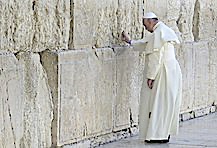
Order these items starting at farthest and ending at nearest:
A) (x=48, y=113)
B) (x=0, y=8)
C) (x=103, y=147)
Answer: (x=103, y=147)
(x=48, y=113)
(x=0, y=8)

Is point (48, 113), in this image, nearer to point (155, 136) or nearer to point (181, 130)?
point (155, 136)

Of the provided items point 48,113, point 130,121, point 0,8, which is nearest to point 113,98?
point 130,121

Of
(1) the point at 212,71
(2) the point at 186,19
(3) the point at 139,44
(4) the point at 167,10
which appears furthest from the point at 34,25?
(1) the point at 212,71

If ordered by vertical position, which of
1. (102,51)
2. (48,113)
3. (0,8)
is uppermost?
(0,8)

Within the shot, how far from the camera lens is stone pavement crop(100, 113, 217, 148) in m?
9.15

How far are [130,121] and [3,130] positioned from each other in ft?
9.74

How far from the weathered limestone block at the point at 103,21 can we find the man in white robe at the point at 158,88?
1.22ft

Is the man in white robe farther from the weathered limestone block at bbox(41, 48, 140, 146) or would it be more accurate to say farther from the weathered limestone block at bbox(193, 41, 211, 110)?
the weathered limestone block at bbox(193, 41, 211, 110)

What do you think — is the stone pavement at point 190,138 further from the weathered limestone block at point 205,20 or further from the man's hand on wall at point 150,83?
the weathered limestone block at point 205,20

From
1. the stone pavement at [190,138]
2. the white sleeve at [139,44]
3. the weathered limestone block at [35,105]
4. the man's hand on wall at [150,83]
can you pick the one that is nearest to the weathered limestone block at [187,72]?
the stone pavement at [190,138]

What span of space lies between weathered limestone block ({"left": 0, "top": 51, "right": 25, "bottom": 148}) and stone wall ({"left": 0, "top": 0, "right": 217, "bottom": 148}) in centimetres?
1

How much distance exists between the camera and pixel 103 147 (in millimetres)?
8977

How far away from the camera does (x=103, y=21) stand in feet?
29.7

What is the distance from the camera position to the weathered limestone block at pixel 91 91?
26.7ft
